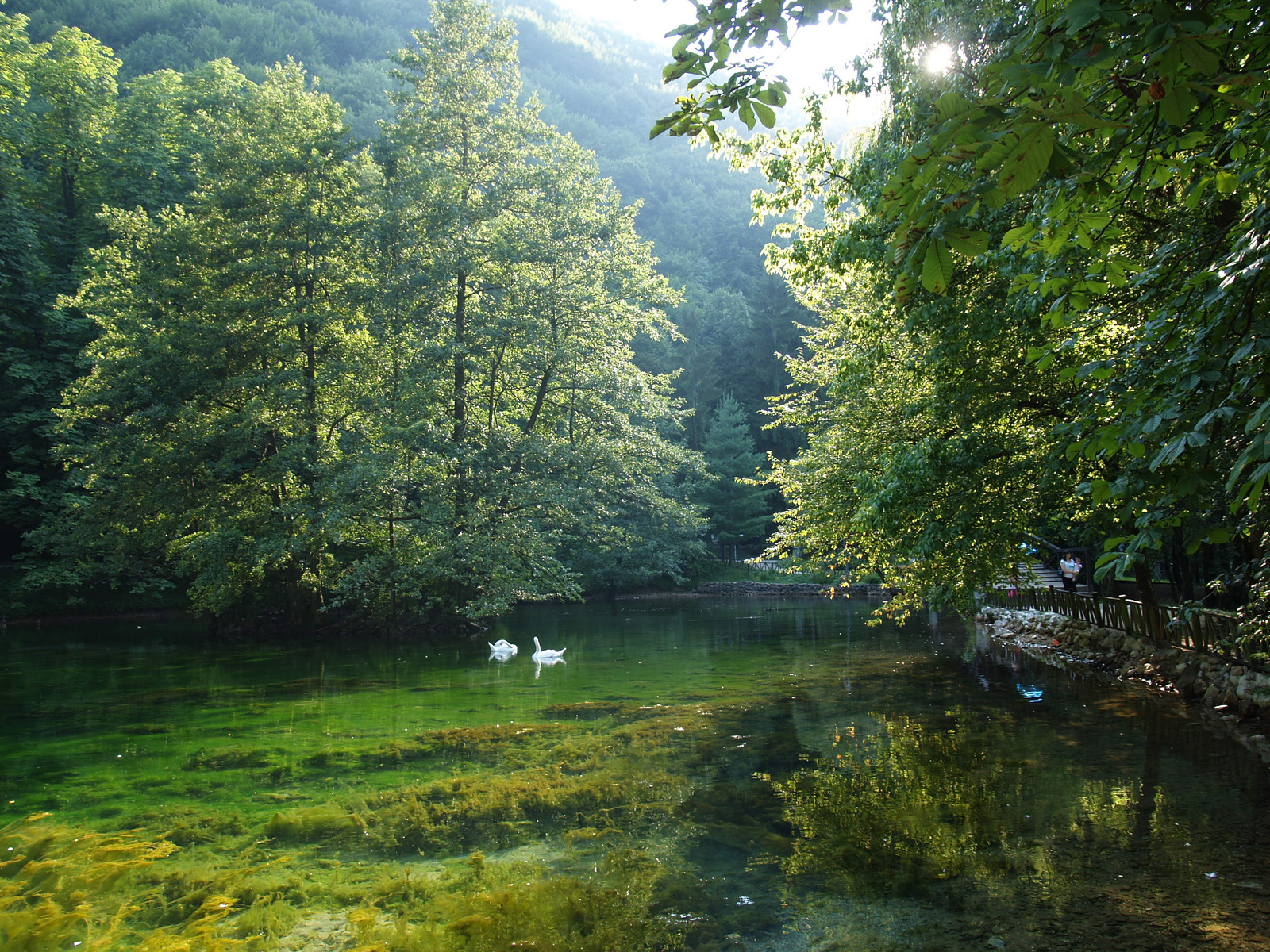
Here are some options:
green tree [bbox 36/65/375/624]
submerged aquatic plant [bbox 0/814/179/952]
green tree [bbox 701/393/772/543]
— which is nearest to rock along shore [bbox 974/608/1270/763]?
submerged aquatic plant [bbox 0/814/179/952]

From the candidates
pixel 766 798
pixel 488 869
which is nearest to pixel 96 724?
pixel 488 869

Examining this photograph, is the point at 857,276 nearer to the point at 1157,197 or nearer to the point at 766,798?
the point at 1157,197

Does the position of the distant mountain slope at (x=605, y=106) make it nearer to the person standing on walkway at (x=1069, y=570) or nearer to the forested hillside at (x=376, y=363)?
the forested hillside at (x=376, y=363)

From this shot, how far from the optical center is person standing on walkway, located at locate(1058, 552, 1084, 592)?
19.4 m

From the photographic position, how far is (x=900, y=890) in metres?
5.06

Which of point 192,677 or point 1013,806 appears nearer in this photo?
point 1013,806

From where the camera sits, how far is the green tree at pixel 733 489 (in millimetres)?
46219

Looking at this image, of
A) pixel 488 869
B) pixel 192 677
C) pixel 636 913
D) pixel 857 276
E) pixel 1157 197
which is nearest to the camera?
pixel 636 913

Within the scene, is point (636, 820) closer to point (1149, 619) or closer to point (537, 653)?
point (1149, 619)

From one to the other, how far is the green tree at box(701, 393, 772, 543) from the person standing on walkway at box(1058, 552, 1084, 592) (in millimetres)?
23098

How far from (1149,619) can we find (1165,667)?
146cm

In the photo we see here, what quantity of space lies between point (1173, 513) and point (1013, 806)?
15.2 feet

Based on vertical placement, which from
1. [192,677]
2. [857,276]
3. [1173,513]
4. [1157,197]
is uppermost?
[857,276]

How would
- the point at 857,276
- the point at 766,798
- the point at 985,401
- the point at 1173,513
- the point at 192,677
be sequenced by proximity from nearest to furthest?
the point at 1173,513
the point at 766,798
the point at 985,401
the point at 857,276
the point at 192,677
